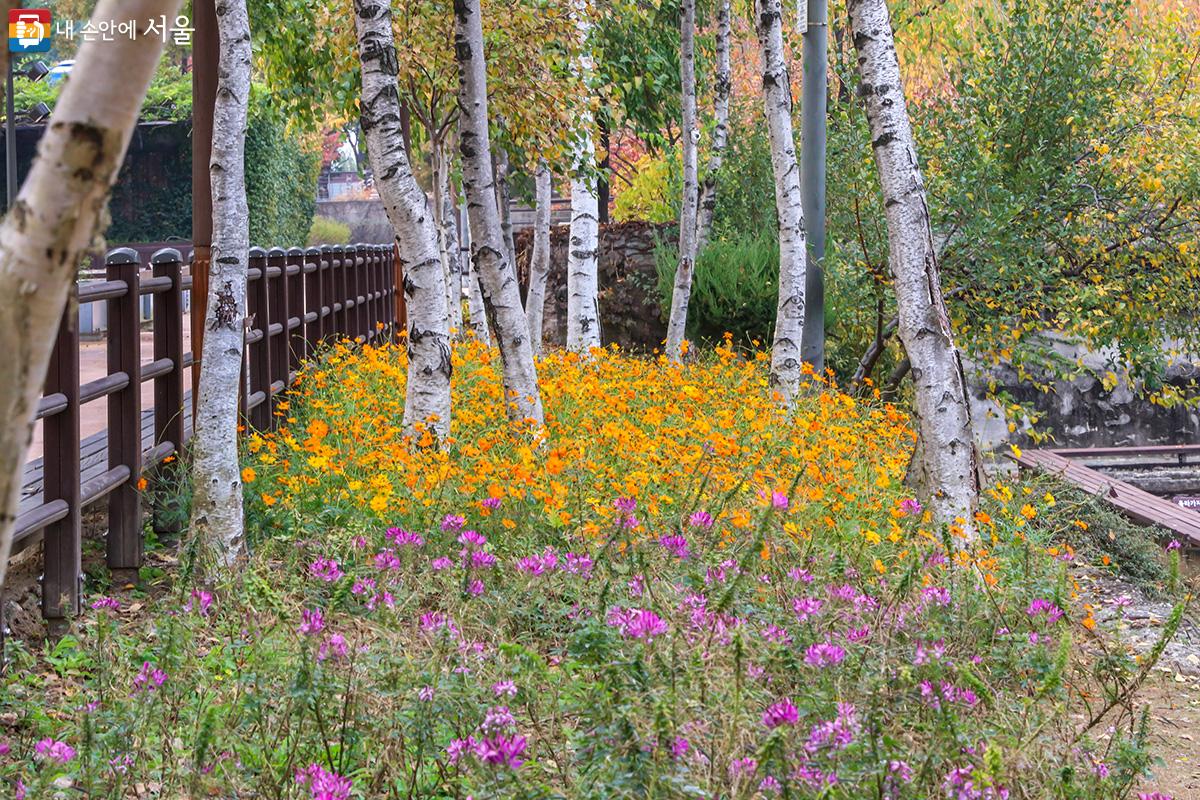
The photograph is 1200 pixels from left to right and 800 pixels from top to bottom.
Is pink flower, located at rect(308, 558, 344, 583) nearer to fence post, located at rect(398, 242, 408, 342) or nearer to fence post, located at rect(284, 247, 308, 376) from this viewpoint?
fence post, located at rect(284, 247, 308, 376)

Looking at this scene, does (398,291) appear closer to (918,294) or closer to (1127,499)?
(1127,499)

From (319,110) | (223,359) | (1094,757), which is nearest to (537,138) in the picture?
(319,110)

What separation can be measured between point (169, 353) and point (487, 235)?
1.89m

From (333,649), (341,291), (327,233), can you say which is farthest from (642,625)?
(327,233)

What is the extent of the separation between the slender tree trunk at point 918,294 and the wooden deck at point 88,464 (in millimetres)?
3651

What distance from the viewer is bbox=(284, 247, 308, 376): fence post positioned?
10.6m

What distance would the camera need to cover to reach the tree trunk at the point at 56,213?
1.70 m

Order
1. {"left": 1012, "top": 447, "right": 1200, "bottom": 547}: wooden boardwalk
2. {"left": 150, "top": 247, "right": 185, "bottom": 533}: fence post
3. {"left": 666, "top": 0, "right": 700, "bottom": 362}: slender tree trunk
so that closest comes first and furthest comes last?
{"left": 150, "top": 247, "right": 185, "bottom": 533}: fence post < {"left": 1012, "top": 447, "right": 1200, "bottom": 547}: wooden boardwalk < {"left": 666, "top": 0, "right": 700, "bottom": 362}: slender tree trunk

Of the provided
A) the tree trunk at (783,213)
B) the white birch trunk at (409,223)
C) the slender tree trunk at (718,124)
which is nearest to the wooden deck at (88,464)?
the white birch trunk at (409,223)

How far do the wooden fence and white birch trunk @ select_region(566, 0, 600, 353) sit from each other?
10.4 ft

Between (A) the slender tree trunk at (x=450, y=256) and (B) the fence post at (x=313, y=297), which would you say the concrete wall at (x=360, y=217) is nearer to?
(A) the slender tree trunk at (x=450, y=256)

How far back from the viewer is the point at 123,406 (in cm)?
623

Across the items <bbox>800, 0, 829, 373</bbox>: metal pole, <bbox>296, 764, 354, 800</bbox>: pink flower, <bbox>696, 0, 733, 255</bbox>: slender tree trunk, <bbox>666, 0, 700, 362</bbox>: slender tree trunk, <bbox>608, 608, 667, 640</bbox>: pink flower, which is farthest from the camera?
<bbox>696, 0, 733, 255</bbox>: slender tree trunk

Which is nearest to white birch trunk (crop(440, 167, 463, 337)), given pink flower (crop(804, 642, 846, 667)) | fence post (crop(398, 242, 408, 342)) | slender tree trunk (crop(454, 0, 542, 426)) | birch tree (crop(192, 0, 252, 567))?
fence post (crop(398, 242, 408, 342))
